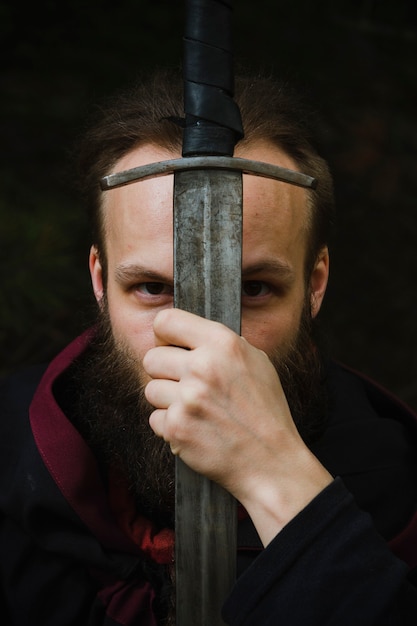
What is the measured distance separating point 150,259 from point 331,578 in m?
0.66

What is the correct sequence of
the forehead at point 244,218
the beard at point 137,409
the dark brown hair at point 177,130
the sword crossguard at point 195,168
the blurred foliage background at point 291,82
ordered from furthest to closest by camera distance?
the blurred foliage background at point 291,82 < the dark brown hair at point 177,130 < the beard at point 137,409 < the forehead at point 244,218 < the sword crossguard at point 195,168

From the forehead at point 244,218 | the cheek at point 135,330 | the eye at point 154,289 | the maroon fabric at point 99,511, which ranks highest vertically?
the forehead at point 244,218

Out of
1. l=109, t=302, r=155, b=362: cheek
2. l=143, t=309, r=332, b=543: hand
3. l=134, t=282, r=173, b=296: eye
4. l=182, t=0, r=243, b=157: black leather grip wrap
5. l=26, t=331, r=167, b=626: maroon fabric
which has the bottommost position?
l=26, t=331, r=167, b=626: maroon fabric

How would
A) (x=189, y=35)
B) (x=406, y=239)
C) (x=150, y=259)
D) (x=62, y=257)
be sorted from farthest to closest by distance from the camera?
(x=406, y=239), (x=62, y=257), (x=150, y=259), (x=189, y=35)

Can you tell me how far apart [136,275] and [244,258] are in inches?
8.4

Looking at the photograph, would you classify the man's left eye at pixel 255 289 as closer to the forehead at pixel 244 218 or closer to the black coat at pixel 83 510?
the forehead at pixel 244 218

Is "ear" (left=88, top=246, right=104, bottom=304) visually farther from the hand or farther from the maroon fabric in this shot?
the hand

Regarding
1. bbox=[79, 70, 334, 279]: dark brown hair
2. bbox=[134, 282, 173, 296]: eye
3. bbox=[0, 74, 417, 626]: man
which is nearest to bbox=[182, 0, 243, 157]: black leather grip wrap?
bbox=[0, 74, 417, 626]: man

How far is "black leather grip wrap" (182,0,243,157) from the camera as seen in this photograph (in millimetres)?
1075

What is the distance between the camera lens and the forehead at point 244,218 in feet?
4.66

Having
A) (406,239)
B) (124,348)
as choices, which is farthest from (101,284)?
(406,239)

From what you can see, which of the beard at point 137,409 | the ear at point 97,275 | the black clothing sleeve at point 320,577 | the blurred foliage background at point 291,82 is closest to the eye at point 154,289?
the beard at point 137,409

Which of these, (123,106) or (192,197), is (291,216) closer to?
(192,197)

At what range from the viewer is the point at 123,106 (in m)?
1.88
